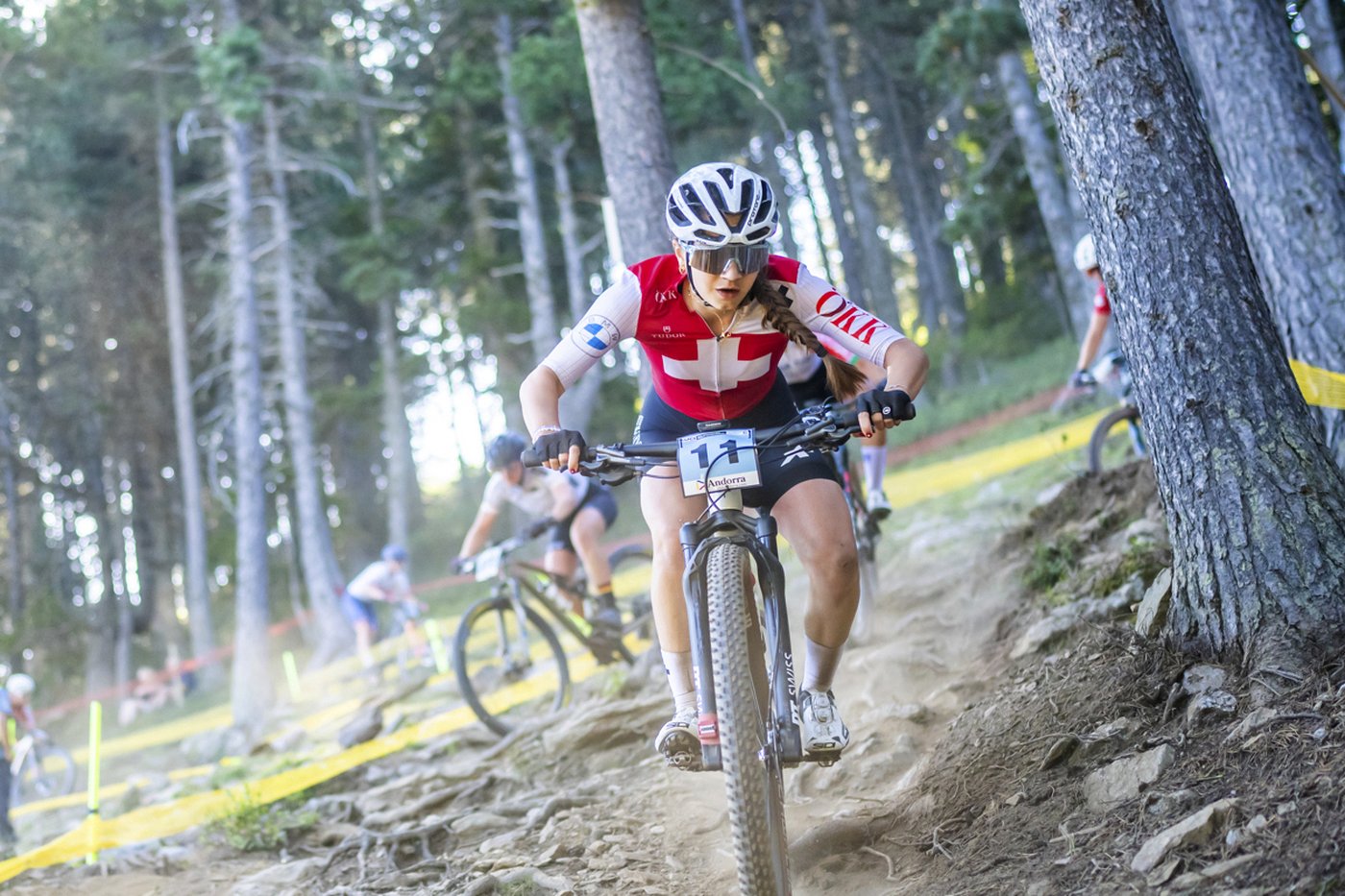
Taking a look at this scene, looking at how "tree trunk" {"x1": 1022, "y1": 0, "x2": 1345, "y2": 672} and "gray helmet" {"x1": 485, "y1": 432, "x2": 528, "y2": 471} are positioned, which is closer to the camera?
"tree trunk" {"x1": 1022, "y1": 0, "x2": 1345, "y2": 672}

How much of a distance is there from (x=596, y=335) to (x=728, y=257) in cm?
56

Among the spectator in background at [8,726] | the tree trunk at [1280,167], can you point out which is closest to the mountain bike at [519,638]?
the spectator in background at [8,726]

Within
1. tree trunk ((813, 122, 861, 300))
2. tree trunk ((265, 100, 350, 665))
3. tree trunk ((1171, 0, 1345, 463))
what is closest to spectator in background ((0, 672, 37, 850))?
tree trunk ((265, 100, 350, 665))

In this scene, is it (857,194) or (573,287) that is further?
(857,194)

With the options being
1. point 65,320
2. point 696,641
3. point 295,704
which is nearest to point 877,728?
point 696,641

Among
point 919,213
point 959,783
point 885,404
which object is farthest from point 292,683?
point 919,213

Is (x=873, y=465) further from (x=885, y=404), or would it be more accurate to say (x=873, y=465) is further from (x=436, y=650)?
(x=436, y=650)

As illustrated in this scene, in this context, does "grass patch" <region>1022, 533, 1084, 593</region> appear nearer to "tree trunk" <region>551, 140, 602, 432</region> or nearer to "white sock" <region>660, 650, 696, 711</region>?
"white sock" <region>660, 650, 696, 711</region>

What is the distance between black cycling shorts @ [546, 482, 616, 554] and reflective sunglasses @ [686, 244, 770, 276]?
4.27m

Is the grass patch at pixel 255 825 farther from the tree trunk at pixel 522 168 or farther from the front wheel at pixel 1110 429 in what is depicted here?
the tree trunk at pixel 522 168

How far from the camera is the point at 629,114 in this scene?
22.9 ft

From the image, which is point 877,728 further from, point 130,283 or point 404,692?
point 130,283

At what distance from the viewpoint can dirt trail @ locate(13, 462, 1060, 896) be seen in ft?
14.2

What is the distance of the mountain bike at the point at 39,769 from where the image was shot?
14.1 metres
